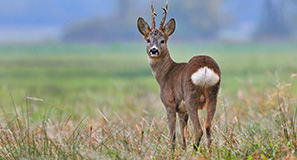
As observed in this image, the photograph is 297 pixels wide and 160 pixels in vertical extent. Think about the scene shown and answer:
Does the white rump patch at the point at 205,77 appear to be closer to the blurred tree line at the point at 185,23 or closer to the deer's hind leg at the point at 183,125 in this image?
the deer's hind leg at the point at 183,125

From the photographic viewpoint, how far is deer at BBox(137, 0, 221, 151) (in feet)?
15.8

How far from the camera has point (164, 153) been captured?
505cm

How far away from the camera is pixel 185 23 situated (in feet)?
359

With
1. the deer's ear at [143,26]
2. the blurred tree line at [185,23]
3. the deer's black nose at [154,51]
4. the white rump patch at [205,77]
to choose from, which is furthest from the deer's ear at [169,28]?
the blurred tree line at [185,23]

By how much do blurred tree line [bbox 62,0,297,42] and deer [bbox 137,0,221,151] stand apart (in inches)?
3818

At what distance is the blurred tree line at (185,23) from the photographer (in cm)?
10381

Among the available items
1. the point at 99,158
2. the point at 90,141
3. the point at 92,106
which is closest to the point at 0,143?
the point at 90,141

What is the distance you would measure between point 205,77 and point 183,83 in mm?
315

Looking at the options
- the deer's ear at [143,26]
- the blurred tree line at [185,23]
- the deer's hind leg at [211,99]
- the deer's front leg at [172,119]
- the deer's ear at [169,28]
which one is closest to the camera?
the deer's hind leg at [211,99]

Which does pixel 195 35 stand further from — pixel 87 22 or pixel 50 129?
pixel 50 129

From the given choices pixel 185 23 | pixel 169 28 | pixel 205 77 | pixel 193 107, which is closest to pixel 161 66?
pixel 169 28

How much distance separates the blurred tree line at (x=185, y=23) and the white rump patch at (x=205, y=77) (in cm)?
9782

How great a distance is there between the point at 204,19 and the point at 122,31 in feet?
57.7

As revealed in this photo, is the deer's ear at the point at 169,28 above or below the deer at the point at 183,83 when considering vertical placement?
above
